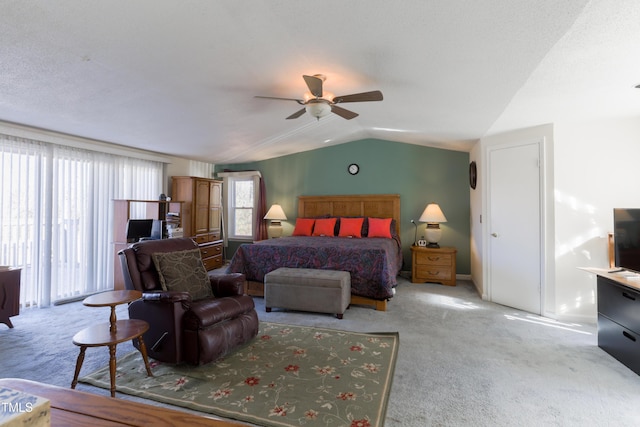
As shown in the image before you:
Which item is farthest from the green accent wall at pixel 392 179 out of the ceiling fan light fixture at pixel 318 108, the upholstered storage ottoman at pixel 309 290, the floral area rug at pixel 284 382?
the floral area rug at pixel 284 382

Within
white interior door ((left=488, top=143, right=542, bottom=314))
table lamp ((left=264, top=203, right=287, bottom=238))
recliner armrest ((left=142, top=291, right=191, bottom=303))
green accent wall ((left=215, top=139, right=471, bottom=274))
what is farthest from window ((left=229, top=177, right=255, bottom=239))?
white interior door ((left=488, top=143, right=542, bottom=314))

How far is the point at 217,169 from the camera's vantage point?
6.97 m

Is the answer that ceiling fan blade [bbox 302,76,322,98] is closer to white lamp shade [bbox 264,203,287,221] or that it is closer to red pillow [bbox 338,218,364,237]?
red pillow [bbox 338,218,364,237]

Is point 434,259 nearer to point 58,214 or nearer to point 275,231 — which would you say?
point 275,231

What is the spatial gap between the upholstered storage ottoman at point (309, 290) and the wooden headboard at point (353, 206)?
234cm

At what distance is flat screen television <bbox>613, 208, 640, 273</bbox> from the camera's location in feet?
8.23

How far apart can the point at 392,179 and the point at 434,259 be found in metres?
1.65

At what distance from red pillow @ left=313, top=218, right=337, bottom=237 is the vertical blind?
10.0ft

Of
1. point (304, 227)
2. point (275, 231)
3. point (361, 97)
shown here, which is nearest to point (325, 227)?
point (304, 227)

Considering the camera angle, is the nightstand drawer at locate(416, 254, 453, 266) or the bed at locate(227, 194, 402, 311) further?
the nightstand drawer at locate(416, 254, 453, 266)

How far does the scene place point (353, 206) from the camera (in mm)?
5941

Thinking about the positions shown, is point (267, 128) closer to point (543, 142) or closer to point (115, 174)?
point (115, 174)

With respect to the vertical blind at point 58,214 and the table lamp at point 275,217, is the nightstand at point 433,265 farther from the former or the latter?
the vertical blind at point 58,214

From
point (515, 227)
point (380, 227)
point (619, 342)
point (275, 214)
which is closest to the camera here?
point (619, 342)
